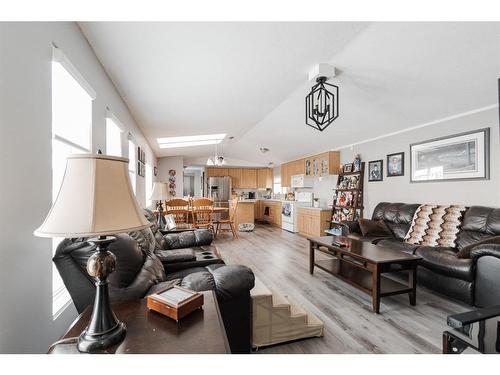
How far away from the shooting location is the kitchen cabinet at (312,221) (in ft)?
18.7

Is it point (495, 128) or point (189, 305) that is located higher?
point (495, 128)

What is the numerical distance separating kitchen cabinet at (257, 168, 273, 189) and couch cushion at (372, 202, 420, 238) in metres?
5.39

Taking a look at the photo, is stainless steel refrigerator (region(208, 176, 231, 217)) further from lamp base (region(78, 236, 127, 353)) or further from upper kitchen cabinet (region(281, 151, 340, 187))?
lamp base (region(78, 236, 127, 353))

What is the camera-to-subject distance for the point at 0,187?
35.3 inches

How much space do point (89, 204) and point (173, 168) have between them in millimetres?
7641

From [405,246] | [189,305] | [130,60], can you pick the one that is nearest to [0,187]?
[189,305]

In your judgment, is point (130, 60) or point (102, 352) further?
point (130, 60)

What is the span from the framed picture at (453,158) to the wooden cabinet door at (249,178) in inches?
238

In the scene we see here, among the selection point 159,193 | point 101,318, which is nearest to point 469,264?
point 101,318

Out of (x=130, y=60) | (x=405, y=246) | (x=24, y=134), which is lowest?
(x=405, y=246)

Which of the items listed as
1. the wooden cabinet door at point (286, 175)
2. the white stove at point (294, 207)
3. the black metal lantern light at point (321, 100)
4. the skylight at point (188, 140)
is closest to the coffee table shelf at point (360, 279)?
the black metal lantern light at point (321, 100)
